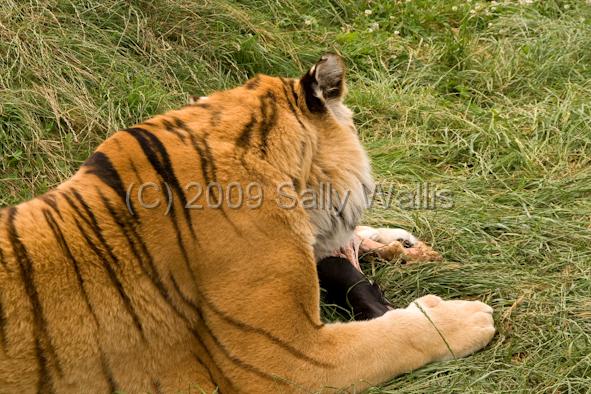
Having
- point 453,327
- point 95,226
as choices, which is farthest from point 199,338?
point 453,327

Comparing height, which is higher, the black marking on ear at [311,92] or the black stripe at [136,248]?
the black marking on ear at [311,92]

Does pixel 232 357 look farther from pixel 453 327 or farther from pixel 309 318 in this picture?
pixel 453 327

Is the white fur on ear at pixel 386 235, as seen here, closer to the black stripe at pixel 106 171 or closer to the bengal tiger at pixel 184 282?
the bengal tiger at pixel 184 282

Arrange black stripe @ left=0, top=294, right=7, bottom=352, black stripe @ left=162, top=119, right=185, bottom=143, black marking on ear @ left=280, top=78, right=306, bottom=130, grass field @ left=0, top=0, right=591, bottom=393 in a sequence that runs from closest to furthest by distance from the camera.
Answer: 1. black stripe @ left=0, top=294, right=7, bottom=352
2. black stripe @ left=162, top=119, right=185, bottom=143
3. black marking on ear @ left=280, top=78, right=306, bottom=130
4. grass field @ left=0, top=0, right=591, bottom=393

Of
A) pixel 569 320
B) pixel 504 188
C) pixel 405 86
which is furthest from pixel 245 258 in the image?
pixel 405 86

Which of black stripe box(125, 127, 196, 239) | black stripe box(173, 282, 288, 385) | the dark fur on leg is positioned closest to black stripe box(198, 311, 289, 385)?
black stripe box(173, 282, 288, 385)

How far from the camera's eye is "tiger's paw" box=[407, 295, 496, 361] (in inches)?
106

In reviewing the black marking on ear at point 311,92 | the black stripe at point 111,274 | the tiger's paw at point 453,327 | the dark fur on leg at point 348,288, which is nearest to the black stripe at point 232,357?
the black stripe at point 111,274

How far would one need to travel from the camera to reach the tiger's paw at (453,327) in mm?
2682

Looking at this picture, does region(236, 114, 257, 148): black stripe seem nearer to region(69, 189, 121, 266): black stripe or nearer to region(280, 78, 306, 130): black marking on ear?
region(280, 78, 306, 130): black marking on ear

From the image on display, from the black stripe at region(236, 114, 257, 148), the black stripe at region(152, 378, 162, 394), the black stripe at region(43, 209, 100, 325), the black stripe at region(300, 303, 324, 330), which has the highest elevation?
the black stripe at region(236, 114, 257, 148)

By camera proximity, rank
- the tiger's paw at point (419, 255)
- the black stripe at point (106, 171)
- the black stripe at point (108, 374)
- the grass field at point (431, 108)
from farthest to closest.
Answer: the tiger's paw at point (419, 255)
the grass field at point (431, 108)
the black stripe at point (106, 171)
the black stripe at point (108, 374)

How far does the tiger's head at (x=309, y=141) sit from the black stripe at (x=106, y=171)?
0.31 metres

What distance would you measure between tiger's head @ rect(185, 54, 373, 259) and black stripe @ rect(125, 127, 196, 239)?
167mm
